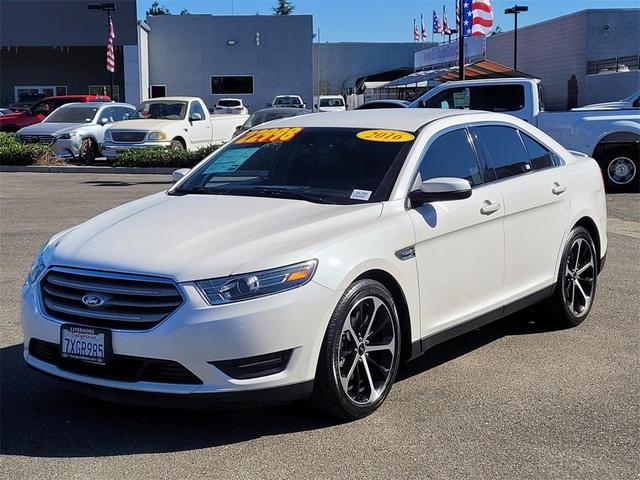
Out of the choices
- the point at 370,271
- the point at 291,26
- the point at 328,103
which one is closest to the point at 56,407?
the point at 370,271

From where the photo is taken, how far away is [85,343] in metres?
4.01

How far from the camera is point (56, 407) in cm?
460

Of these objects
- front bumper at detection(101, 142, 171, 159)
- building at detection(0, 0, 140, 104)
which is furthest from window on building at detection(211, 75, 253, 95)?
front bumper at detection(101, 142, 171, 159)

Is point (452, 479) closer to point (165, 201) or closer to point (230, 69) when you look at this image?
point (165, 201)

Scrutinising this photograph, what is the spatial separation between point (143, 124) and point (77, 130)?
1903 millimetres

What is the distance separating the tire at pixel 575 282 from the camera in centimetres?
603

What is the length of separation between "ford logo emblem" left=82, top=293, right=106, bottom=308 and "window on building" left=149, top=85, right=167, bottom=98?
43050 millimetres

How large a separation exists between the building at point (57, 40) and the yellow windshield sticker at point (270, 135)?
129 ft

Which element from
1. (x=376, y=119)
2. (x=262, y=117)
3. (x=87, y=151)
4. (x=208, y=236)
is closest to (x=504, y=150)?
(x=376, y=119)

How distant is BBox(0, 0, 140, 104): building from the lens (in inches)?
1715

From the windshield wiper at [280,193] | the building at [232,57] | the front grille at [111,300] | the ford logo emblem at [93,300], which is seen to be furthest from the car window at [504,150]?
the building at [232,57]

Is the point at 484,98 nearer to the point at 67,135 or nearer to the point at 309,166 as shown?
the point at 67,135

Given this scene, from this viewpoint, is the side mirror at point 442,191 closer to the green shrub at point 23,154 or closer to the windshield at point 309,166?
the windshield at point 309,166

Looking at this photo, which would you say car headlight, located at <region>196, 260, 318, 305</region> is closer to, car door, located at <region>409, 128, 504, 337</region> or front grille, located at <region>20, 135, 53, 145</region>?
car door, located at <region>409, 128, 504, 337</region>
